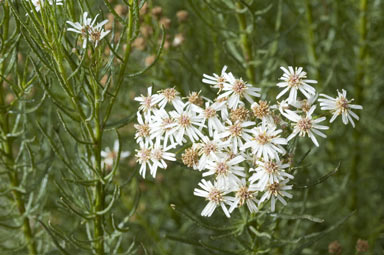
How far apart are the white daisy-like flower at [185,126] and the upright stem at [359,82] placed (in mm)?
1160

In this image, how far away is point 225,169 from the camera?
48.1 inches

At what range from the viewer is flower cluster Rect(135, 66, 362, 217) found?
122 centimetres

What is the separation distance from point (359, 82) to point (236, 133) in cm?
121

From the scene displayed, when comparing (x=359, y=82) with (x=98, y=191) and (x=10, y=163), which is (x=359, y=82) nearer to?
(x=98, y=191)

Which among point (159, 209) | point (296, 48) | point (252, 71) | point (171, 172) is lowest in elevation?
point (159, 209)

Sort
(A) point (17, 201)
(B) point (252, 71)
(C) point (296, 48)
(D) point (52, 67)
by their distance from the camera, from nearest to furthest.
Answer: (D) point (52, 67) → (A) point (17, 201) → (B) point (252, 71) → (C) point (296, 48)

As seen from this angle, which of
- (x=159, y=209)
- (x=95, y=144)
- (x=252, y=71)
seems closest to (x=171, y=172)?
(x=159, y=209)

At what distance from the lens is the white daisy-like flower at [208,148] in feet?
4.03

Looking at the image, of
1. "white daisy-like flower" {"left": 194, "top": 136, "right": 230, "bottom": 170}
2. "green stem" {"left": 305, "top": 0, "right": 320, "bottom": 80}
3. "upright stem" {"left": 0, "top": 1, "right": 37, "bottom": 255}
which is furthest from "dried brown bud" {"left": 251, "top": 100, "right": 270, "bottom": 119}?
"green stem" {"left": 305, "top": 0, "right": 320, "bottom": 80}

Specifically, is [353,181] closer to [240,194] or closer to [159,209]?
[159,209]

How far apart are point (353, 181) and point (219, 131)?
123 centimetres

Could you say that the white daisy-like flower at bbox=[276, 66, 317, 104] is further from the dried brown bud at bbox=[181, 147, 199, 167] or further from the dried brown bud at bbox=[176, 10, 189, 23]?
the dried brown bud at bbox=[176, 10, 189, 23]

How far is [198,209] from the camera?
2365mm

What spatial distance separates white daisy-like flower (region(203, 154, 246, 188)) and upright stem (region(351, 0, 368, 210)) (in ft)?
3.72
